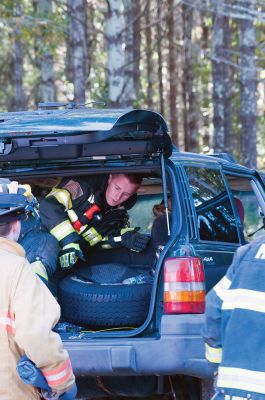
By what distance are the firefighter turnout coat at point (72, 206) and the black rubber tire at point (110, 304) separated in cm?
51

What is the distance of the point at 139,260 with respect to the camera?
6.18 m

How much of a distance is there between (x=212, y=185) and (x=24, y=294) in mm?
3122

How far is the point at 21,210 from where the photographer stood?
3.38m

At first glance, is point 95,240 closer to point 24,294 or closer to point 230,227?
point 230,227

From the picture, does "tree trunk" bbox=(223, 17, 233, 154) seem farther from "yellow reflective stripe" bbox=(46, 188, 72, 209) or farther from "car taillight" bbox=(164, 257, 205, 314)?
"car taillight" bbox=(164, 257, 205, 314)

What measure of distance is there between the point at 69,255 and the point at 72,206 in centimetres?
45

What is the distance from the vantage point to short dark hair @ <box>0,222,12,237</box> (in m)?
3.30

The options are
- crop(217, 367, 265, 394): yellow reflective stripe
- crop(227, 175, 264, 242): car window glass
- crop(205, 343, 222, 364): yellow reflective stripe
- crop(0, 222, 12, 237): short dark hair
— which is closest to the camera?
crop(217, 367, 265, 394): yellow reflective stripe

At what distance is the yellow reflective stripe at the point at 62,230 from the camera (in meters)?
5.74

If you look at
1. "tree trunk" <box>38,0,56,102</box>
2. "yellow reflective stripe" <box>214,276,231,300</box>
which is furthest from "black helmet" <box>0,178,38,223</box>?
"tree trunk" <box>38,0,56,102</box>

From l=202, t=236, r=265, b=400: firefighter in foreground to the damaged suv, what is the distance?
65.8 inches

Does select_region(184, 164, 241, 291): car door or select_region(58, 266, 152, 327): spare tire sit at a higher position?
select_region(184, 164, 241, 291): car door

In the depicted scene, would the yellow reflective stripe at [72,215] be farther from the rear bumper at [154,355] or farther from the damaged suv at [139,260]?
the rear bumper at [154,355]

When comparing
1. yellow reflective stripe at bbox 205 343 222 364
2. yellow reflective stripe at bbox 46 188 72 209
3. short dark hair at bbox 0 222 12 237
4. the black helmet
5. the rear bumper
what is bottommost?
the rear bumper
